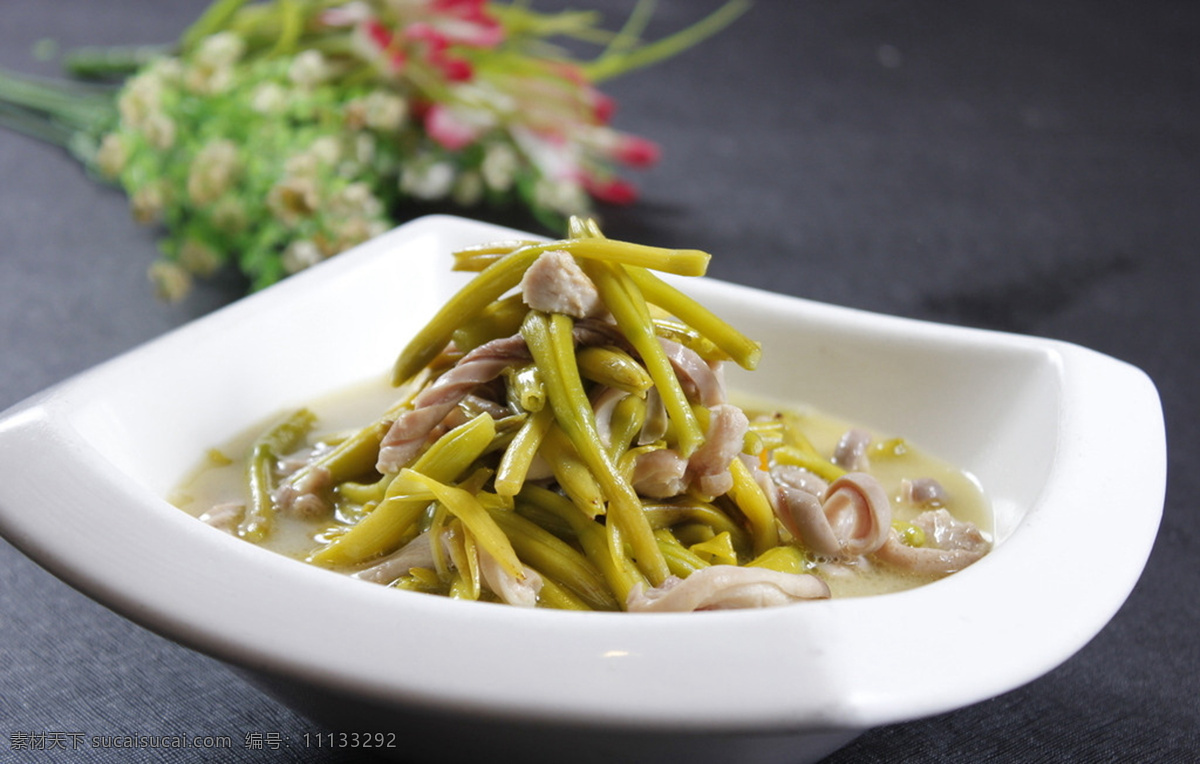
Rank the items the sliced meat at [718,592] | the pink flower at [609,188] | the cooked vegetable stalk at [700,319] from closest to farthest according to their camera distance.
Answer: the sliced meat at [718,592] → the cooked vegetable stalk at [700,319] → the pink flower at [609,188]

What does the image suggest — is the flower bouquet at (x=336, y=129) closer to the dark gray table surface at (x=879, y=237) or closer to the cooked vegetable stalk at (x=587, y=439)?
the dark gray table surface at (x=879, y=237)

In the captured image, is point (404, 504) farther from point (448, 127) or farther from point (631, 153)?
point (631, 153)

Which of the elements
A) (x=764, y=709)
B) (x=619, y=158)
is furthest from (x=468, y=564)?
(x=619, y=158)

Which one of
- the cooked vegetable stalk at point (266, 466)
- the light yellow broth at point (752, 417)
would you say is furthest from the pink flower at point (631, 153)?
the cooked vegetable stalk at point (266, 466)

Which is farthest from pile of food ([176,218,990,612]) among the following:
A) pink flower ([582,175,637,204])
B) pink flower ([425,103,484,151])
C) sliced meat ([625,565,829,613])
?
pink flower ([582,175,637,204])

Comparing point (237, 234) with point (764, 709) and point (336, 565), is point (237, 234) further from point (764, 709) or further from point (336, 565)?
point (764, 709)

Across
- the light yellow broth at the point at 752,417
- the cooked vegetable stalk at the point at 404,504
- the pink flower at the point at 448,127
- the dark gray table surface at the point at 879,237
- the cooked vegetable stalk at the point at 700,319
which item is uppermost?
the cooked vegetable stalk at the point at 700,319

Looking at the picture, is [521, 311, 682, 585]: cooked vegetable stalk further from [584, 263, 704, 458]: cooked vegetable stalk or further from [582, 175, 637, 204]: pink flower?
[582, 175, 637, 204]: pink flower
